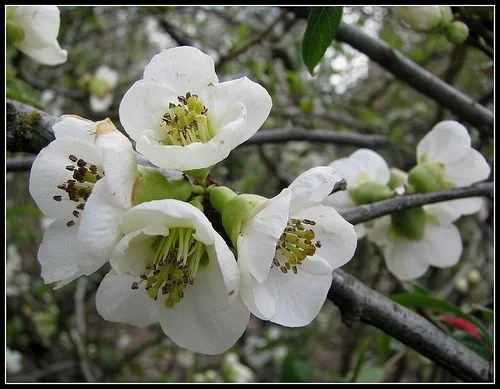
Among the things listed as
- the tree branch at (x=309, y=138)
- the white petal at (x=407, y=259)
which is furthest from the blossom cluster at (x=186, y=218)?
the tree branch at (x=309, y=138)

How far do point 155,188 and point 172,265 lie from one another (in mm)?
96

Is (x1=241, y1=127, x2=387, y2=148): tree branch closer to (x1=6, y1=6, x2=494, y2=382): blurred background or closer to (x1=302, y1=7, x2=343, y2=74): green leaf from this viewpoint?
(x1=6, y1=6, x2=494, y2=382): blurred background

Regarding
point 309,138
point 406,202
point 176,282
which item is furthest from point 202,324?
point 309,138

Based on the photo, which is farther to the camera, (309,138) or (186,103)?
(309,138)

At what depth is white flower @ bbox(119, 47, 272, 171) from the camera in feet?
2.21

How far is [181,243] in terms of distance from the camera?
64cm

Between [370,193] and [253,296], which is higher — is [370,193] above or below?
below

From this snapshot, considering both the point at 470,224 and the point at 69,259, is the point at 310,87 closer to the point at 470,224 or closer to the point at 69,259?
the point at 470,224

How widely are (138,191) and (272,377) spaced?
2.57 m

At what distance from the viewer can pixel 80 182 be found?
0.70 metres

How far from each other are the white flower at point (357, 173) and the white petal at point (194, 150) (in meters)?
0.51

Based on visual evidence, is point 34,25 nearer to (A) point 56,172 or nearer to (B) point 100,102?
(A) point 56,172

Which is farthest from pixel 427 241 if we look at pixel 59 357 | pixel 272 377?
pixel 59 357

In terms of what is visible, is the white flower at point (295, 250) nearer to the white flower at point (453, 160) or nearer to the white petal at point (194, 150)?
the white petal at point (194, 150)
